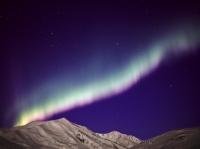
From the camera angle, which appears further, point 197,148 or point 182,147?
point 182,147

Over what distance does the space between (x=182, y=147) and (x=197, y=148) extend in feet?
128

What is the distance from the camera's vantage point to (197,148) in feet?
525

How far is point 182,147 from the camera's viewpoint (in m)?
198
